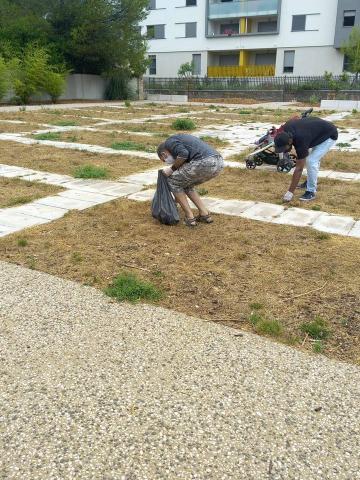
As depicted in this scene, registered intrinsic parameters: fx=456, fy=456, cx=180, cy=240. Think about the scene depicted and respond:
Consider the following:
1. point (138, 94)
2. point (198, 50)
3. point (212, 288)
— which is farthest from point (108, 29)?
point (212, 288)

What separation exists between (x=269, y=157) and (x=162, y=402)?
22.3ft

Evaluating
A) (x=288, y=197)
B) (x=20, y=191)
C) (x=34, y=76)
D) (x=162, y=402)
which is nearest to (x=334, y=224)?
(x=288, y=197)

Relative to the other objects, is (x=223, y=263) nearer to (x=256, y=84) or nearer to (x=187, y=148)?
(x=187, y=148)

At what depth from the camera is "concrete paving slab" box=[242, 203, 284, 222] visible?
5719mm

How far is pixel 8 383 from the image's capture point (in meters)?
2.62

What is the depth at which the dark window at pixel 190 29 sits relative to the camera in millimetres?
44750

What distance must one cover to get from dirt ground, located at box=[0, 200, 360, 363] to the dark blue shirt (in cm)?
84

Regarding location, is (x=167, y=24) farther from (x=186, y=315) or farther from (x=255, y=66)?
(x=186, y=315)

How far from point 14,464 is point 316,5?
44.3 m

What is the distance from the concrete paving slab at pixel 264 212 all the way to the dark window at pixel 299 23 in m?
39.8

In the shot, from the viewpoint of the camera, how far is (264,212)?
5.93m

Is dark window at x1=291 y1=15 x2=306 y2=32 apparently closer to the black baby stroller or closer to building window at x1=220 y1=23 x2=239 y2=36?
building window at x1=220 y1=23 x2=239 y2=36

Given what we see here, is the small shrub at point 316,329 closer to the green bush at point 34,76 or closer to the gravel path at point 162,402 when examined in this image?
the gravel path at point 162,402

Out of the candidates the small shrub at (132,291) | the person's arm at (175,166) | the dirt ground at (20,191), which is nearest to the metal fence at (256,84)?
the dirt ground at (20,191)
